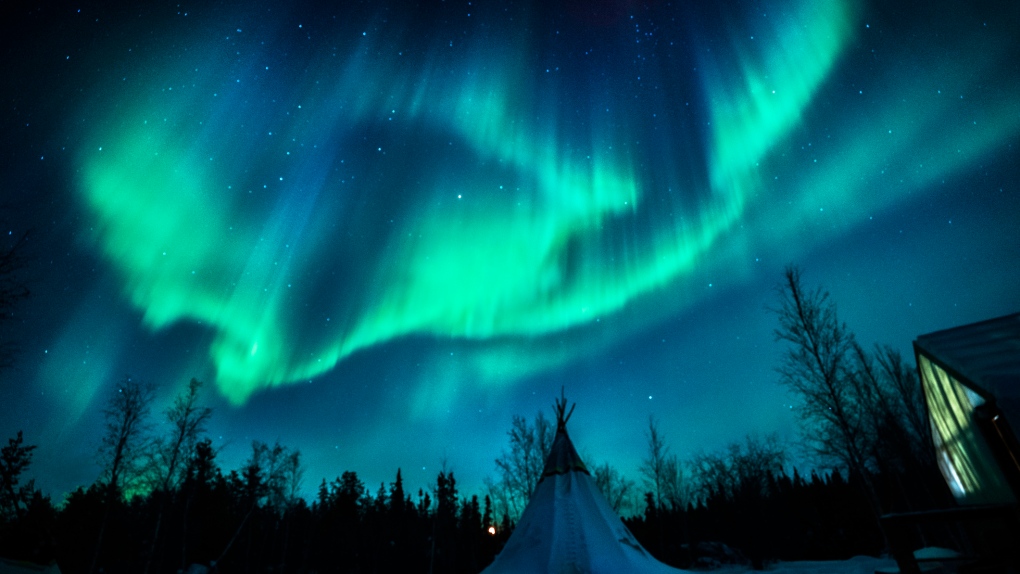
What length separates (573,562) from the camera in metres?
10.3

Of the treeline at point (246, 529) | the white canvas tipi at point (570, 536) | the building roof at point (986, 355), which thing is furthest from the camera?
the treeline at point (246, 529)

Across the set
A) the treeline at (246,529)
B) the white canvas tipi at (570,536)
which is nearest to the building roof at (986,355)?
the white canvas tipi at (570,536)

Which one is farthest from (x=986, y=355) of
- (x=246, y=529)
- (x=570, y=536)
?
(x=246, y=529)

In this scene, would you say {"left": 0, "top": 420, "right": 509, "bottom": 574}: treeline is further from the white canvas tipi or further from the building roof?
the building roof

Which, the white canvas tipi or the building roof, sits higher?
the building roof

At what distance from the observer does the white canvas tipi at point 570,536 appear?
34.3ft

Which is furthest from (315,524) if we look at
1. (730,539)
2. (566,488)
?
(566,488)

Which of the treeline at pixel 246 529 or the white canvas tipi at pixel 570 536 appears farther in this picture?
the treeline at pixel 246 529

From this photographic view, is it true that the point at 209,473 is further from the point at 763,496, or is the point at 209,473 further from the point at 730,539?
the point at 763,496

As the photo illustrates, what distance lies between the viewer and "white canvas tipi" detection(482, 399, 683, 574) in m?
10.5

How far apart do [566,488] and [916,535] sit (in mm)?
34968

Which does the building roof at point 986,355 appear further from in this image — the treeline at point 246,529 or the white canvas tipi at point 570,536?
the treeline at point 246,529

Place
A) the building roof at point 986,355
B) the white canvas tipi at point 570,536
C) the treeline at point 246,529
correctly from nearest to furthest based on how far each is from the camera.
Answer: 1. the building roof at point 986,355
2. the white canvas tipi at point 570,536
3. the treeline at point 246,529

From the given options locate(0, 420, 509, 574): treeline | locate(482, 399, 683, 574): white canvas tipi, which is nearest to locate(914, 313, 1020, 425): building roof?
locate(482, 399, 683, 574): white canvas tipi
